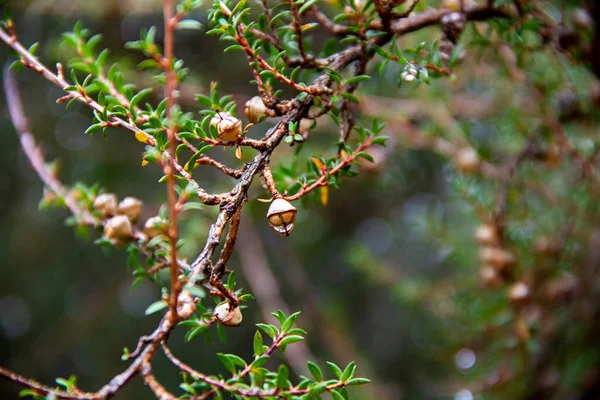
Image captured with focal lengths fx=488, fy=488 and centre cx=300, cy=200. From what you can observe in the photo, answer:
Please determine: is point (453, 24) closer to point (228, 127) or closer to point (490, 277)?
point (228, 127)

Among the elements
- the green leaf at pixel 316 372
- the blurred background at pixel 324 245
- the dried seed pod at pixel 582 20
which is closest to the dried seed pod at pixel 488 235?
the blurred background at pixel 324 245

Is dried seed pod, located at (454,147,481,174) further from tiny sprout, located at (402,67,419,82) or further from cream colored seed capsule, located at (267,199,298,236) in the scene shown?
cream colored seed capsule, located at (267,199,298,236)

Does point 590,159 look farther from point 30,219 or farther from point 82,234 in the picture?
point 30,219

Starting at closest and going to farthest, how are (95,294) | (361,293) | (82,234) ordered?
(82,234), (95,294), (361,293)

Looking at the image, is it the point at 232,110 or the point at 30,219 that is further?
the point at 30,219

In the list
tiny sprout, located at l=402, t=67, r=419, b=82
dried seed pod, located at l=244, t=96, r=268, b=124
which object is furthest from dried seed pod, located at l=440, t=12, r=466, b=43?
dried seed pod, located at l=244, t=96, r=268, b=124

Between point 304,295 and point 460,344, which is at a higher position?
point 460,344

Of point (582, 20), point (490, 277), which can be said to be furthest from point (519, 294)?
point (582, 20)

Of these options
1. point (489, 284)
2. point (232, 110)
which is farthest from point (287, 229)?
point (489, 284)
